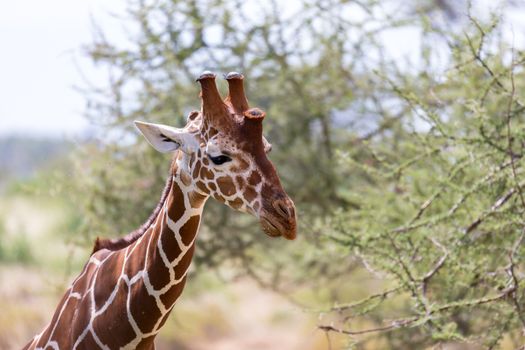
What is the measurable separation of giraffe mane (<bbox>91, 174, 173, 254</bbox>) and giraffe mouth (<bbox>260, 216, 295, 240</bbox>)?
58 cm

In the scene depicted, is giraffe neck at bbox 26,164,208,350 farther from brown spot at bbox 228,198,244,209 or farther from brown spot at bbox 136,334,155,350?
brown spot at bbox 228,198,244,209

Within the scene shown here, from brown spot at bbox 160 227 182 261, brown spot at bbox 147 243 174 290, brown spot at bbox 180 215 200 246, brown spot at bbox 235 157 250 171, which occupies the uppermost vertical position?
brown spot at bbox 235 157 250 171

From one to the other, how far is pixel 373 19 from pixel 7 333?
15.6 feet

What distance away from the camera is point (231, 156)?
3594 mm

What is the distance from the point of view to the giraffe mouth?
339cm

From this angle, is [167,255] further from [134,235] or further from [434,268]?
[434,268]

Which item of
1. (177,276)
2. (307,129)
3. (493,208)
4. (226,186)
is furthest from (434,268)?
(307,129)

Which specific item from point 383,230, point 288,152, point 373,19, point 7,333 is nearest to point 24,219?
point 7,333

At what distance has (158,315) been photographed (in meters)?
3.89

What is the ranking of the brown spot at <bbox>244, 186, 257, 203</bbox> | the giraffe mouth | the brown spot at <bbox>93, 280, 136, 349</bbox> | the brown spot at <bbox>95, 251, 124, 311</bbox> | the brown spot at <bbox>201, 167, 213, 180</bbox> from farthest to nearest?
the brown spot at <bbox>95, 251, 124, 311</bbox> → the brown spot at <bbox>93, 280, 136, 349</bbox> → the brown spot at <bbox>201, 167, 213, 180</bbox> → the brown spot at <bbox>244, 186, 257, 203</bbox> → the giraffe mouth

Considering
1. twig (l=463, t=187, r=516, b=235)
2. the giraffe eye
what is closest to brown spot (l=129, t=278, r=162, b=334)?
the giraffe eye

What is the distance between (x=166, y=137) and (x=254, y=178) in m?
0.45

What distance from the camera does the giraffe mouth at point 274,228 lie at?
134 inches

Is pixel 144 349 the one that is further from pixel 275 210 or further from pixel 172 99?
pixel 172 99
